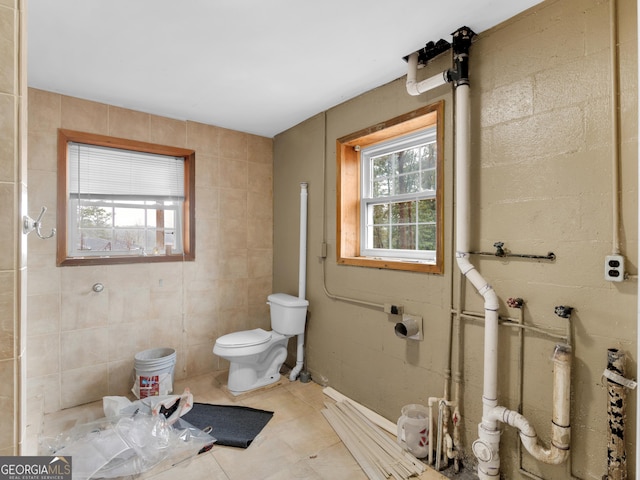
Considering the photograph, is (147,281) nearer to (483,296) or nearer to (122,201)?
(122,201)

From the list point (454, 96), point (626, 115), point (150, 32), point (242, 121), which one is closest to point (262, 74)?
point (150, 32)

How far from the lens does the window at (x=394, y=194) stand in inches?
86.4

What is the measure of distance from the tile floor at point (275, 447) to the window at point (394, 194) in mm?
1166

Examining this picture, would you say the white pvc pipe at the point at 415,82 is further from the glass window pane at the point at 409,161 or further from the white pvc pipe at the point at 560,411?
the white pvc pipe at the point at 560,411

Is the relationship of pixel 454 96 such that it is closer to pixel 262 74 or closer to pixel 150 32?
pixel 262 74

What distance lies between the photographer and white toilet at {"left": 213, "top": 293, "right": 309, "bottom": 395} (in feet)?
8.93

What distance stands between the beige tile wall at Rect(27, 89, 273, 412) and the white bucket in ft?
0.87

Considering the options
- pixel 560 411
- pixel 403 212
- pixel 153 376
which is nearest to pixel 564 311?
pixel 560 411

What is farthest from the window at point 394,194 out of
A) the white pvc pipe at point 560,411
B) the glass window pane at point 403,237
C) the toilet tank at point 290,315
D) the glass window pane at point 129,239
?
the glass window pane at point 129,239

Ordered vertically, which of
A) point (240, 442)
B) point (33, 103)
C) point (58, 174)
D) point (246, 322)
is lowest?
point (240, 442)

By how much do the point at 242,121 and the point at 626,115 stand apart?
2.67 m

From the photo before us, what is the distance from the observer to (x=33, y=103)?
7.93 feet

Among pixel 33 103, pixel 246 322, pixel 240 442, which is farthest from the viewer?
pixel 246 322

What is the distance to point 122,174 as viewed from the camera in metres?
2.83
